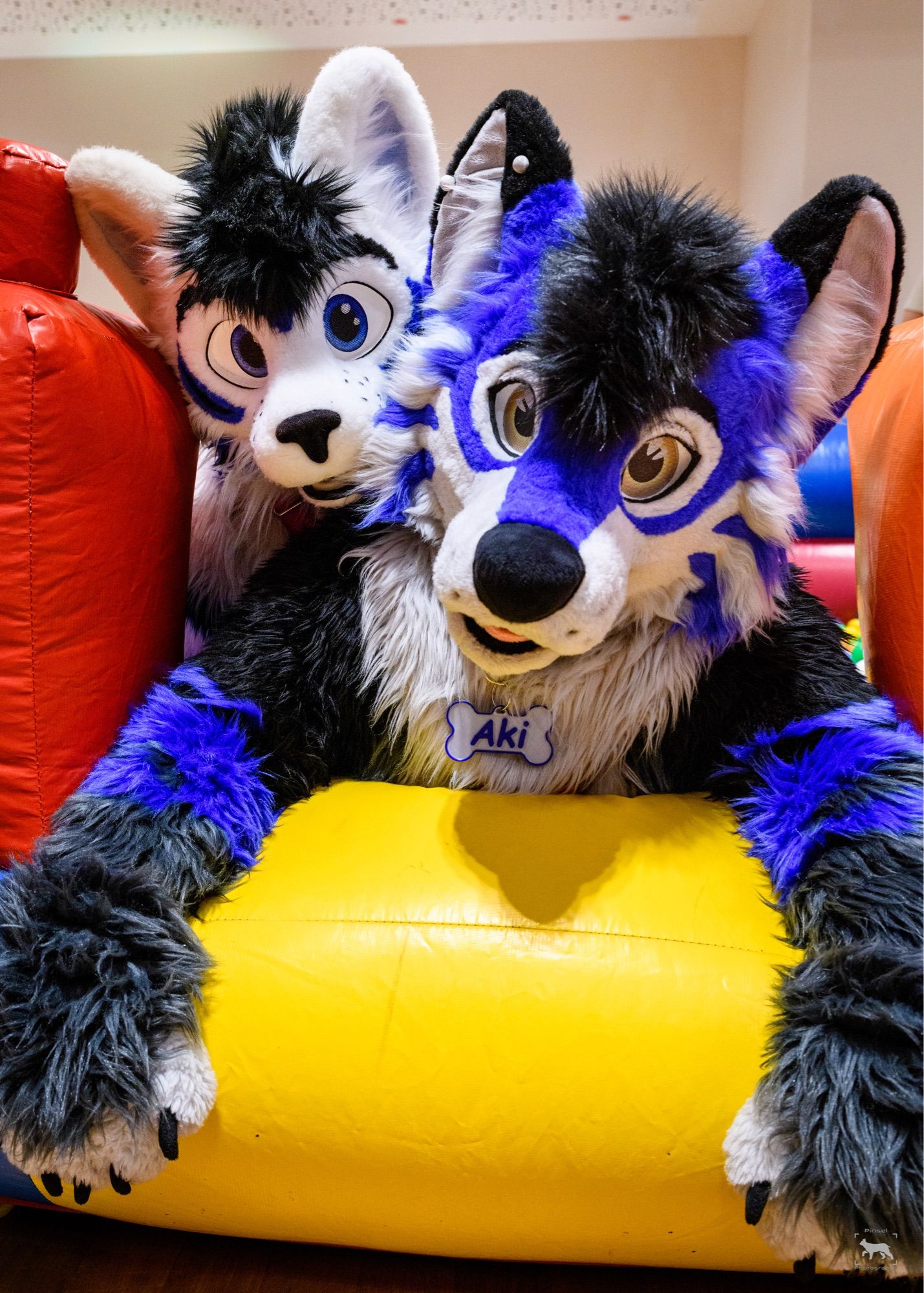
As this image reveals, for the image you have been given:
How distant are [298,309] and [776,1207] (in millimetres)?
709

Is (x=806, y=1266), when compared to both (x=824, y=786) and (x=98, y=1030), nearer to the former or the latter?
(x=824, y=786)

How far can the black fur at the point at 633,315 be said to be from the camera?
0.56 meters

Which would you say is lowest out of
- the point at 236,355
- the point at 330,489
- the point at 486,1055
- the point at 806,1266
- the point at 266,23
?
the point at 806,1266

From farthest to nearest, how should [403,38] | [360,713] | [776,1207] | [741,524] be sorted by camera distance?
[403,38], [360,713], [741,524], [776,1207]

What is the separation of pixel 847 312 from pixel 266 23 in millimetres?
824

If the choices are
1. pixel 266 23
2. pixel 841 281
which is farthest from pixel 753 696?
pixel 266 23

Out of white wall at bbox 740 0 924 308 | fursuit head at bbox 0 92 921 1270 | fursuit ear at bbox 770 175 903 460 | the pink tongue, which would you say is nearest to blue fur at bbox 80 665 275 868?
fursuit head at bbox 0 92 921 1270

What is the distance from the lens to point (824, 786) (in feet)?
2.06

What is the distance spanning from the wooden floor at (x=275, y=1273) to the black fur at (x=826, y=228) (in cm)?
73

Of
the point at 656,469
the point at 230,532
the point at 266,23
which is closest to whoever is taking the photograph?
the point at 656,469

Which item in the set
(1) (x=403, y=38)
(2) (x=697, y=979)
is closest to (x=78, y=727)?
Answer: (2) (x=697, y=979)

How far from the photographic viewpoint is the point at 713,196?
0.65 m

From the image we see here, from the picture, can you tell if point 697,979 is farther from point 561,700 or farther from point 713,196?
point 713,196

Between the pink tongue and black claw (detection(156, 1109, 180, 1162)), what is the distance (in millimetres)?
352
